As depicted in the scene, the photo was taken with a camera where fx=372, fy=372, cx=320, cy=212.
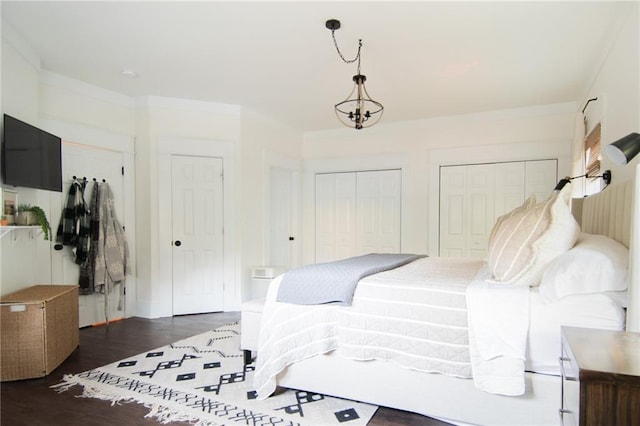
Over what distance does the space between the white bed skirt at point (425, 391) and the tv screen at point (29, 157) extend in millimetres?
2482

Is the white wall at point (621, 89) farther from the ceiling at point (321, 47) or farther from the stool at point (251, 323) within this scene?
the stool at point (251, 323)

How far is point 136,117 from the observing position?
4.38 m

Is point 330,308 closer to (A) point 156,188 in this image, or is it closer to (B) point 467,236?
(A) point 156,188

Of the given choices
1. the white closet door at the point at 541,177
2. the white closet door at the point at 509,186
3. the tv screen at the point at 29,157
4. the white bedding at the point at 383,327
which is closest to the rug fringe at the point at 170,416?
the white bedding at the point at 383,327

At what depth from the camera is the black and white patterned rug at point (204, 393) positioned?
2078mm

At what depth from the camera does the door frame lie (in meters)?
4.33

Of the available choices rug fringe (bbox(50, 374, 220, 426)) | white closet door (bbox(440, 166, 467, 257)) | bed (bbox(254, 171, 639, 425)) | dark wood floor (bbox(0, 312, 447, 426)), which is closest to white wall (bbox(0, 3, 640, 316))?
white closet door (bbox(440, 166, 467, 257))

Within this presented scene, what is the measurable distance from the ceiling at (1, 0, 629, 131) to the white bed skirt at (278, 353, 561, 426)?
2.29m

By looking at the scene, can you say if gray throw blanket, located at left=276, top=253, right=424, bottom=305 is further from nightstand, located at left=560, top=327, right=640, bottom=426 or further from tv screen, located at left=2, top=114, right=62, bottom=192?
tv screen, located at left=2, top=114, right=62, bottom=192

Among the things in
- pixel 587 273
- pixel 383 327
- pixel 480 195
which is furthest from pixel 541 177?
pixel 383 327

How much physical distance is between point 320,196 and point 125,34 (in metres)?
3.66

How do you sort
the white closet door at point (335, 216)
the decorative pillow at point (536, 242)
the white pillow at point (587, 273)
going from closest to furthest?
the white pillow at point (587, 273) → the decorative pillow at point (536, 242) → the white closet door at point (335, 216)

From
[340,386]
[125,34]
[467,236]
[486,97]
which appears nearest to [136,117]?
[125,34]

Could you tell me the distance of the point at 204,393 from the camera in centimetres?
237
